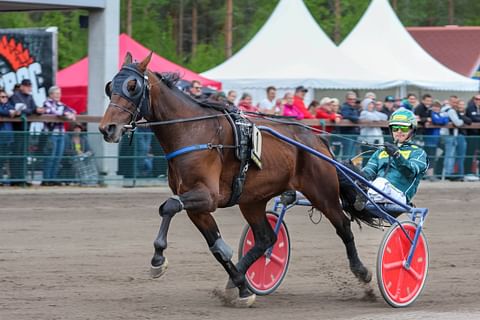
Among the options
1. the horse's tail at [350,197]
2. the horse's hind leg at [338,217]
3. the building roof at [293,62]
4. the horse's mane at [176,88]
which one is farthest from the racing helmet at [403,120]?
the building roof at [293,62]

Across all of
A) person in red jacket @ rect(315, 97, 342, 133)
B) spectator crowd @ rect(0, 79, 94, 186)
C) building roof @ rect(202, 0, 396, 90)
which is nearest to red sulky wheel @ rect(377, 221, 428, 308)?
spectator crowd @ rect(0, 79, 94, 186)

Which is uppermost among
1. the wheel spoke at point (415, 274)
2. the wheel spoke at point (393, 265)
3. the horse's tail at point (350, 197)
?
the horse's tail at point (350, 197)

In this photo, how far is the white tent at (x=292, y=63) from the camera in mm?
21875

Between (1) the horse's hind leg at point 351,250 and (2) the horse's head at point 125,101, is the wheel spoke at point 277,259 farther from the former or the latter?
(2) the horse's head at point 125,101

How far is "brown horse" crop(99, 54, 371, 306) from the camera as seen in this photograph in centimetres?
695

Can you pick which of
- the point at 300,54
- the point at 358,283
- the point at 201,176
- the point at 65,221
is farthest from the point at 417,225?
the point at 300,54

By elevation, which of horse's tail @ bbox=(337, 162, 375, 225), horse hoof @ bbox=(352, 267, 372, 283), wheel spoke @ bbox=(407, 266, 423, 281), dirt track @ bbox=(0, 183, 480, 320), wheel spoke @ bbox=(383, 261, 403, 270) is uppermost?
horse's tail @ bbox=(337, 162, 375, 225)

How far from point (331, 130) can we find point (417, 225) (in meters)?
9.47

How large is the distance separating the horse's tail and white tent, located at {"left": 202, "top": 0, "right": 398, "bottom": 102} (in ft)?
44.1

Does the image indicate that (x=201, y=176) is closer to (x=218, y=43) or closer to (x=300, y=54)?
(x=300, y=54)

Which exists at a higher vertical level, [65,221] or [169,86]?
[169,86]

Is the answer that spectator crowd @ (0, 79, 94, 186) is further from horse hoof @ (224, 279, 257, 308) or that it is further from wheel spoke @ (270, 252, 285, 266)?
horse hoof @ (224, 279, 257, 308)

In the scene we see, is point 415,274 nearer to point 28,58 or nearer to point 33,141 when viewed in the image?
point 33,141

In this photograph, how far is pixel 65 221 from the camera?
1216 cm
